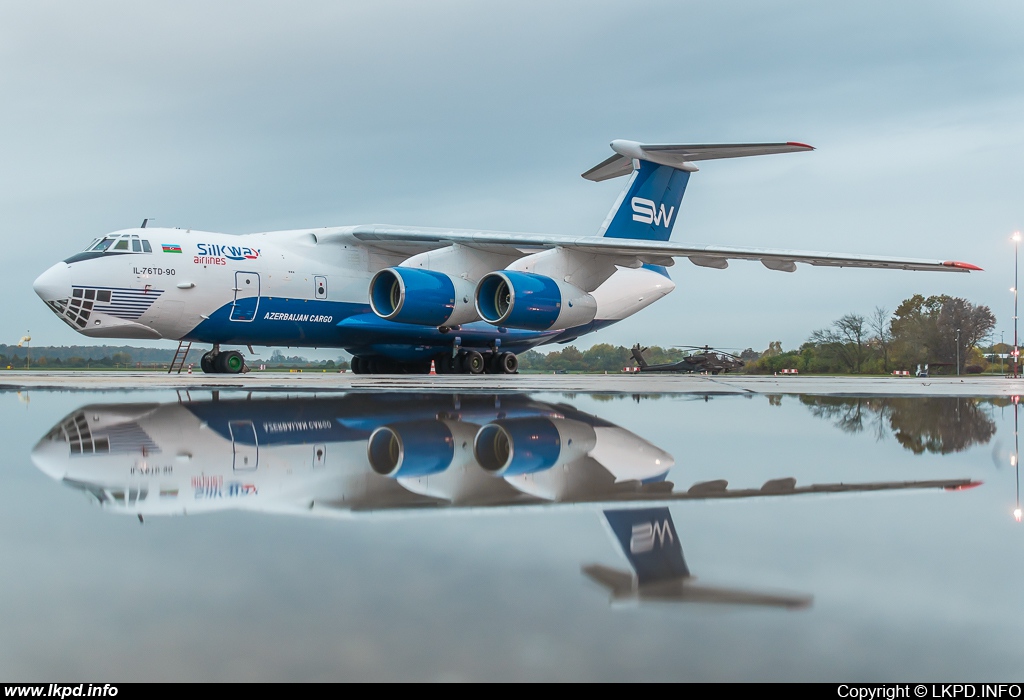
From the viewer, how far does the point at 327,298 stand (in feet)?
48.0

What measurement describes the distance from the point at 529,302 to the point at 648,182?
4.72 metres

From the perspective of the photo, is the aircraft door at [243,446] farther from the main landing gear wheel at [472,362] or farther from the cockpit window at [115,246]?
the main landing gear wheel at [472,362]

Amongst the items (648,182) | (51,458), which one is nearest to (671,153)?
(648,182)

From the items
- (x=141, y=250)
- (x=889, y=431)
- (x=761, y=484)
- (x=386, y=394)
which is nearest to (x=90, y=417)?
(x=386, y=394)

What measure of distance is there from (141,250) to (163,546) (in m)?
12.3

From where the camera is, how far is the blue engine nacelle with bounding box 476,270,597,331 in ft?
42.3

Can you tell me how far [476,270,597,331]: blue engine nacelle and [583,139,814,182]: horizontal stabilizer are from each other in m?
3.36

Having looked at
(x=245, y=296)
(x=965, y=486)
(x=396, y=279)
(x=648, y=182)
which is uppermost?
(x=648, y=182)

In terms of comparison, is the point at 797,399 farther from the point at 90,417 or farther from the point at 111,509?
the point at 111,509

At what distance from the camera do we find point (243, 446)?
3.40m

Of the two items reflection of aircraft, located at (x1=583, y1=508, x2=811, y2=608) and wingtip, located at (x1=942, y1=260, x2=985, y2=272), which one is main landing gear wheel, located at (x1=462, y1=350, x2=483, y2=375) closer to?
wingtip, located at (x1=942, y1=260, x2=985, y2=272)

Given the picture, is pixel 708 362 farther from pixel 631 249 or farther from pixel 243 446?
pixel 243 446

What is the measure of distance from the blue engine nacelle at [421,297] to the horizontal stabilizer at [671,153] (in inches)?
171
